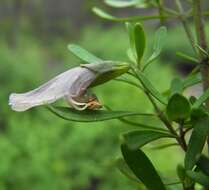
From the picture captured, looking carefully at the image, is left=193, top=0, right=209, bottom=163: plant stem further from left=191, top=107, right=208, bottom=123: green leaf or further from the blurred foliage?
the blurred foliage

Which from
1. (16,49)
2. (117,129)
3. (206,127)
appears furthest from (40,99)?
(16,49)

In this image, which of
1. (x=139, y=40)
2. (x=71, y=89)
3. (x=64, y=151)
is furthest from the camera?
(x=64, y=151)

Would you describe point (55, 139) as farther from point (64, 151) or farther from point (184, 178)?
point (184, 178)

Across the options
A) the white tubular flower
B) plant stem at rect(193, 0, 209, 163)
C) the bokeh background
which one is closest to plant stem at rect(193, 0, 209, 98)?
plant stem at rect(193, 0, 209, 163)

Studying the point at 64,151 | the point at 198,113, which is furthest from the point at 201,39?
the point at 64,151

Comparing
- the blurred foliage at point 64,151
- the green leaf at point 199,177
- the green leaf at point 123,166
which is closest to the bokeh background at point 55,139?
the blurred foliage at point 64,151

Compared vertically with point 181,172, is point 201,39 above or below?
above

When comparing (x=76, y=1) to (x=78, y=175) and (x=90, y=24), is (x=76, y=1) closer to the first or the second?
(x=90, y=24)

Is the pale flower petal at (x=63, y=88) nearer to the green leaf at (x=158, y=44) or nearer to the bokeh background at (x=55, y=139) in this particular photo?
the green leaf at (x=158, y=44)
